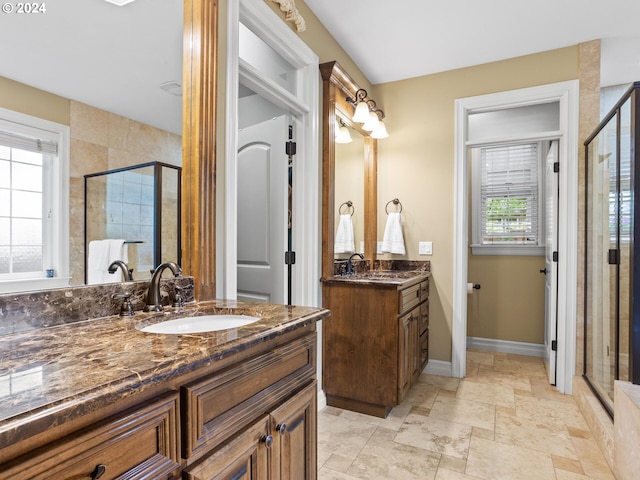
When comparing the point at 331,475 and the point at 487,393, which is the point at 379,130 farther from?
the point at 331,475

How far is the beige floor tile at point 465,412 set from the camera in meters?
2.26

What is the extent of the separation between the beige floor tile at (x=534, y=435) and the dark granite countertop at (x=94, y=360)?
1703 millimetres

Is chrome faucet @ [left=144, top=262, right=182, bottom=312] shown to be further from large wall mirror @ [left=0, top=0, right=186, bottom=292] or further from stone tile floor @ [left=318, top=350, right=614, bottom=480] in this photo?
stone tile floor @ [left=318, top=350, right=614, bottom=480]

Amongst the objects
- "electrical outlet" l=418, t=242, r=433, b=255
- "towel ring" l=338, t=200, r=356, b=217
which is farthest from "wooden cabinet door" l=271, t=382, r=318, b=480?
"electrical outlet" l=418, t=242, r=433, b=255

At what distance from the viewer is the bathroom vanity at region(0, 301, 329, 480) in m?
0.53

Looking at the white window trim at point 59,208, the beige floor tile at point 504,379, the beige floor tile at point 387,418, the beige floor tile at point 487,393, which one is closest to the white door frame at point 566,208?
the beige floor tile at point 504,379

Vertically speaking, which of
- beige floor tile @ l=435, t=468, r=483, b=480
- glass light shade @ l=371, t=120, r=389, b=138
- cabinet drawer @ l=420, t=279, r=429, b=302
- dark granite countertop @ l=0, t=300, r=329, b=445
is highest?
glass light shade @ l=371, t=120, r=389, b=138

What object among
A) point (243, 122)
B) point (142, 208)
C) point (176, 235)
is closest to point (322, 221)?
point (243, 122)

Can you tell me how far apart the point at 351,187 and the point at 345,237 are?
434 millimetres

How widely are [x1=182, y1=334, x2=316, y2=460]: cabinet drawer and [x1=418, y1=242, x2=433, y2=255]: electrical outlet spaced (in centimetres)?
224

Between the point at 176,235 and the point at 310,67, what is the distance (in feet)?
4.92

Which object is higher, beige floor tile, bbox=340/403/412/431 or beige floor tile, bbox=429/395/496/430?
beige floor tile, bbox=429/395/496/430

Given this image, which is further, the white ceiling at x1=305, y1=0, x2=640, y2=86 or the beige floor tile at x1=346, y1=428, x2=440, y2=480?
the white ceiling at x1=305, y1=0, x2=640, y2=86

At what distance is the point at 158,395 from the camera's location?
70 cm
